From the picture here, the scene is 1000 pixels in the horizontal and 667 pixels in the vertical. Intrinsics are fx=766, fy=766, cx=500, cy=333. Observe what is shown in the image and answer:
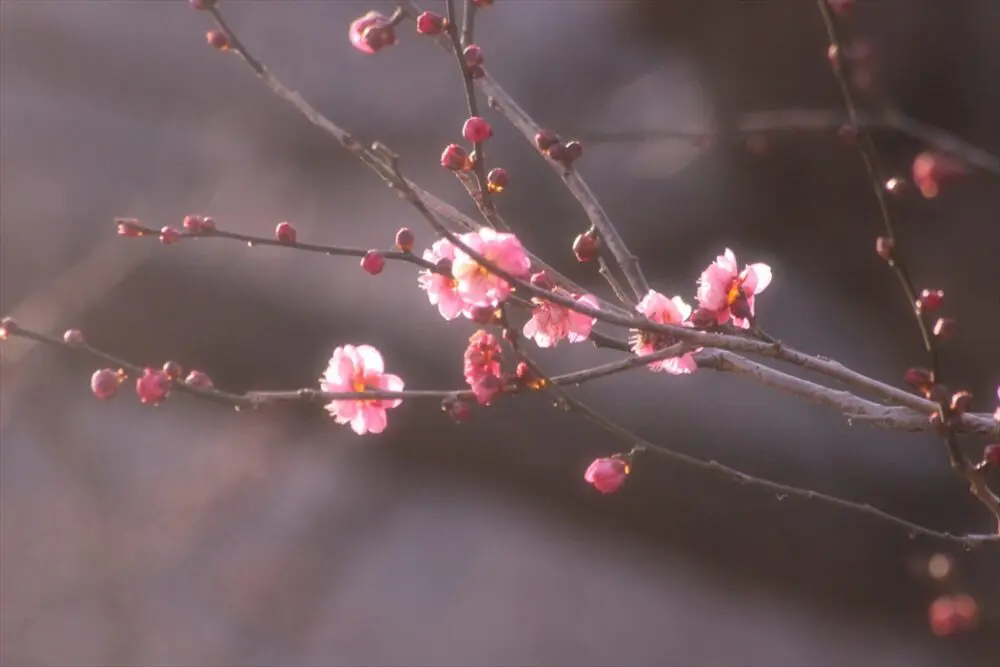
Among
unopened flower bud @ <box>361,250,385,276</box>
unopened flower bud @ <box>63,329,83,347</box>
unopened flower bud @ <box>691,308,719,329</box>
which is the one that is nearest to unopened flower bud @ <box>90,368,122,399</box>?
unopened flower bud @ <box>63,329,83,347</box>

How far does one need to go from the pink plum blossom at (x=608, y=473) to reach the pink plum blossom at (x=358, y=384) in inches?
7.3

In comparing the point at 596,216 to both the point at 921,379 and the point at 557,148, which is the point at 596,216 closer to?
Result: the point at 557,148

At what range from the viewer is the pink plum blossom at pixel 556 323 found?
0.60m

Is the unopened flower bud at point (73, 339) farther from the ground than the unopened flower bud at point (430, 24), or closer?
closer

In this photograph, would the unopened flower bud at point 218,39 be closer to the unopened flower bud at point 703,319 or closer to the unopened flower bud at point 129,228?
the unopened flower bud at point 129,228

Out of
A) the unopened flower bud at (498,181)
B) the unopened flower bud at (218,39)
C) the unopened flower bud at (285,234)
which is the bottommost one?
the unopened flower bud at (285,234)

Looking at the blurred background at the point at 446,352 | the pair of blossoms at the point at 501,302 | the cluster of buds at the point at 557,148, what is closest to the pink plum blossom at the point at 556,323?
the pair of blossoms at the point at 501,302

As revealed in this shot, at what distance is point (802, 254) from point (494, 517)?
3.58 feet

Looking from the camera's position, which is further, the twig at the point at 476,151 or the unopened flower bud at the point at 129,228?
the unopened flower bud at the point at 129,228

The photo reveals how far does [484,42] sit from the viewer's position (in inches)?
82.2

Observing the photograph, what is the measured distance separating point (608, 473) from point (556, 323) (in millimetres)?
132

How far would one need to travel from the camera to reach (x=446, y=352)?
180cm

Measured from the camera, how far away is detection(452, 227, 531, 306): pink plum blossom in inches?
20.6

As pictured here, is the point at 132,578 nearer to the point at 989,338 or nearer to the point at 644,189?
the point at 644,189
